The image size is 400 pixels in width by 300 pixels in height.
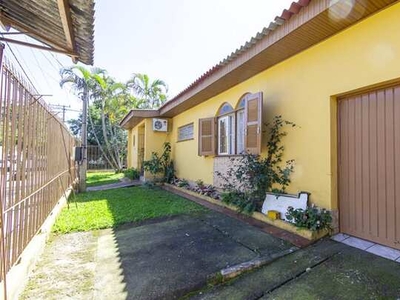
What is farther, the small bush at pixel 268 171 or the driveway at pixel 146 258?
the small bush at pixel 268 171

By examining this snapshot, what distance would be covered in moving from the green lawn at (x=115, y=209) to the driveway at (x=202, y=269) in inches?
32.0

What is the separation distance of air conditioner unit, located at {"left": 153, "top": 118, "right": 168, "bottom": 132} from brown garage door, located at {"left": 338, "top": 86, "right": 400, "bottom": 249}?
27.8 ft

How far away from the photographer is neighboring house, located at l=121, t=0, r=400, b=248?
3.30 meters

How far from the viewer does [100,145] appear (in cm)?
2266

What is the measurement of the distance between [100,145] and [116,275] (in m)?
21.3

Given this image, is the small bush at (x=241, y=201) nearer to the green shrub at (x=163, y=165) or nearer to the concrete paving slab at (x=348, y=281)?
the concrete paving slab at (x=348, y=281)

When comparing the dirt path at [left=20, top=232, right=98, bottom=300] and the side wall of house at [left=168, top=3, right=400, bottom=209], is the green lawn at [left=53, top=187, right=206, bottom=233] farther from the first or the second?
the side wall of house at [left=168, top=3, right=400, bottom=209]

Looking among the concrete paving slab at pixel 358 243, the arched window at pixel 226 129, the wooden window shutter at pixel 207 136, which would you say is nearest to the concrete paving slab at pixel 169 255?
the concrete paving slab at pixel 358 243

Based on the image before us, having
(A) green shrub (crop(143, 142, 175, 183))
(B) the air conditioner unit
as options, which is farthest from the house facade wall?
(B) the air conditioner unit

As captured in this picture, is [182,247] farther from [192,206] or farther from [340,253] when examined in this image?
[192,206]

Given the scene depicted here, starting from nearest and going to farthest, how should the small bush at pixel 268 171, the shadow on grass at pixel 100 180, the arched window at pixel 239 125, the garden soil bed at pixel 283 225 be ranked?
the garden soil bed at pixel 283 225
the small bush at pixel 268 171
the arched window at pixel 239 125
the shadow on grass at pixel 100 180

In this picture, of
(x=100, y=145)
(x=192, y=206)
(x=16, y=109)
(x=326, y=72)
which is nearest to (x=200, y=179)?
(x=192, y=206)

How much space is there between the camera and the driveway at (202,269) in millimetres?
2570

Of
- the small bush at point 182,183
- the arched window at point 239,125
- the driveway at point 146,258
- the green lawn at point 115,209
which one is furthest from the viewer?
the small bush at point 182,183
